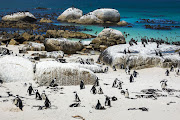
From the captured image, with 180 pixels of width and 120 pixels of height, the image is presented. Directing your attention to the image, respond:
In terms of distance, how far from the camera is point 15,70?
46.9 ft

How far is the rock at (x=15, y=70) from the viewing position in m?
14.0

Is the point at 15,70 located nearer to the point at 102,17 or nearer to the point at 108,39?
the point at 108,39

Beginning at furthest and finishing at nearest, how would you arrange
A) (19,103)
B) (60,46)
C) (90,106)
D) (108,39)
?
(108,39) → (60,46) → (90,106) → (19,103)

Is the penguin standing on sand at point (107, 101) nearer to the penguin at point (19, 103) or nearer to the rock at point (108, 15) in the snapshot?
the penguin at point (19, 103)

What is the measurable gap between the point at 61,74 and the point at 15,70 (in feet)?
8.34

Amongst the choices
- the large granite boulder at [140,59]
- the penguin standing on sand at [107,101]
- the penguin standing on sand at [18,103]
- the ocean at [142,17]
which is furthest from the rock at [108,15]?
the penguin standing on sand at [18,103]

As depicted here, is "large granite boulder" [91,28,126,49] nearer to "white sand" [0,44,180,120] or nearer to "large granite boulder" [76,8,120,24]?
"white sand" [0,44,180,120]

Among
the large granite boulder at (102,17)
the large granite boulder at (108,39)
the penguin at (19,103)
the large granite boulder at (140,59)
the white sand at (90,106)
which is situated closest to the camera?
the white sand at (90,106)

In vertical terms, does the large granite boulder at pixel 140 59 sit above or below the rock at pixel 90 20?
below

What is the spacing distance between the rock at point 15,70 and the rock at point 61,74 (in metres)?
0.57

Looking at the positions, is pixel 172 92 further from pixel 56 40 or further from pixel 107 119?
pixel 56 40

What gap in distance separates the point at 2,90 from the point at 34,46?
1323 cm

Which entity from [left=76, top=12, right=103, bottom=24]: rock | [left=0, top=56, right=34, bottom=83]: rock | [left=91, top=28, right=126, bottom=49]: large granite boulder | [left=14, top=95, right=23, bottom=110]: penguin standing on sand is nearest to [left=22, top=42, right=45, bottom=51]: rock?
[left=91, top=28, right=126, bottom=49]: large granite boulder

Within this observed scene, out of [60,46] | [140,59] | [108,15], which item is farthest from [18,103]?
[108,15]
